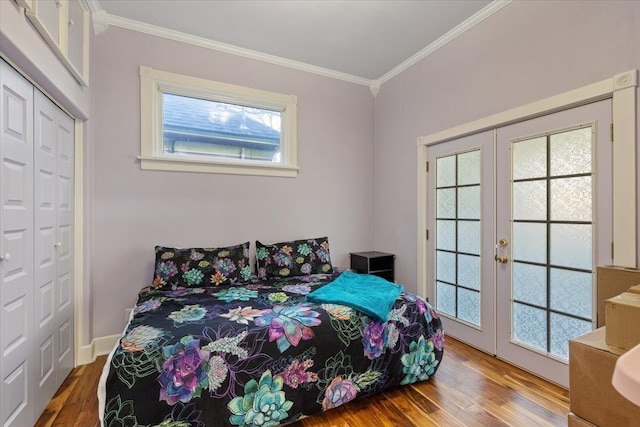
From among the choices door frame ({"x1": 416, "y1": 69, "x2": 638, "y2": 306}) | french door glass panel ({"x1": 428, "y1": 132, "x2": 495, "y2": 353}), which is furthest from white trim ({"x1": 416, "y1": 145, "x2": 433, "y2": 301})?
door frame ({"x1": 416, "y1": 69, "x2": 638, "y2": 306})

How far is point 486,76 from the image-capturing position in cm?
251

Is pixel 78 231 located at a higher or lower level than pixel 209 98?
lower

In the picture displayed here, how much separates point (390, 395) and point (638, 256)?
1711 mm

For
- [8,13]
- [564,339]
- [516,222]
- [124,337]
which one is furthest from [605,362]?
[8,13]

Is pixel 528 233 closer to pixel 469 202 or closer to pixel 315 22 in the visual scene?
pixel 469 202

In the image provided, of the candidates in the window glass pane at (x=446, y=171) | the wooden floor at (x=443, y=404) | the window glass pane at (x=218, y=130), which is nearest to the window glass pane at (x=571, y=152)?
the window glass pane at (x=446, y=171)

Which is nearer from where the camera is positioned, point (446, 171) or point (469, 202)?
point (469, 202)

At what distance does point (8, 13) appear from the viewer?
1.32 m

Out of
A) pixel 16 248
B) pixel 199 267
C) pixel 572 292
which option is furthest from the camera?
pixel 199 267

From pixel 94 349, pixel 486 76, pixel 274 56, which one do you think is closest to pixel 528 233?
pixel 486 76

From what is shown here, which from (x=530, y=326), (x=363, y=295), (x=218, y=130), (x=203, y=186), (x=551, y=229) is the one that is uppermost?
(x=218, y=130)

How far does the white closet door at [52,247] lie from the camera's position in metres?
1.77

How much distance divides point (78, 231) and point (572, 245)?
12.0ft

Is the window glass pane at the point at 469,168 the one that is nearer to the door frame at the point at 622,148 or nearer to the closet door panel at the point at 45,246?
the door frame at the point at 622,148
